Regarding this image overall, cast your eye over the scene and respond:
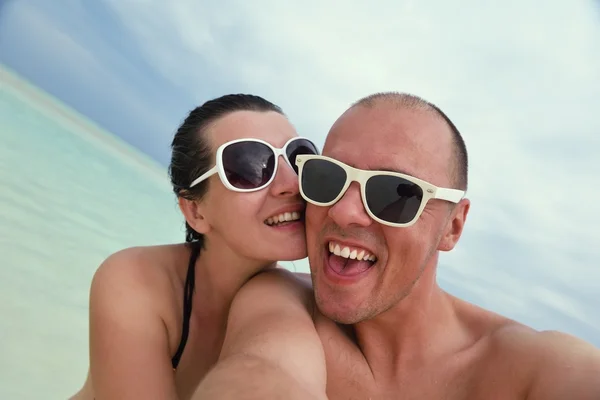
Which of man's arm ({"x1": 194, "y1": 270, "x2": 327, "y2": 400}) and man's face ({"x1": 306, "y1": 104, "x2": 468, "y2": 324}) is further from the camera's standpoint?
man's face ({"x1": 306, "y1": 104, "x2": 468, "y2": 324})

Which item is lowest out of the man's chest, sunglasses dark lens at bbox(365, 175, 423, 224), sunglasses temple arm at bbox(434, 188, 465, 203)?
the man's chest

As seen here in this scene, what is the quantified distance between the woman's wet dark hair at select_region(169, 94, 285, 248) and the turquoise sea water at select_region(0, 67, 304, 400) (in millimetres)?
1003

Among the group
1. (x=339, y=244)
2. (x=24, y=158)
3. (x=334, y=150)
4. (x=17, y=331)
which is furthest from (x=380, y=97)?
(x=24, y=158)

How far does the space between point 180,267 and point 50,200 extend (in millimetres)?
6892

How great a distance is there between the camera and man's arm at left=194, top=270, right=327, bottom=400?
4.20ft

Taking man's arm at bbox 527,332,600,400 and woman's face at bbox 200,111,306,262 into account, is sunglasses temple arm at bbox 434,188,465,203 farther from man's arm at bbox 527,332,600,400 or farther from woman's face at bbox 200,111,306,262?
woman's face at bbox 200,111,306,262

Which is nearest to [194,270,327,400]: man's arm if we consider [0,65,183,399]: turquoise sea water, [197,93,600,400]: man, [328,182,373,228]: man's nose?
[197,93,600,400]: man

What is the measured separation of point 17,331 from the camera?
172 inches

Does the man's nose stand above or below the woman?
above

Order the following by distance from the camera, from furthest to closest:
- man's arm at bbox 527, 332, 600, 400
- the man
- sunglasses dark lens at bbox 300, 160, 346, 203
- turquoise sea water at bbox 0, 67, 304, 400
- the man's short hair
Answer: turquoise sea water at bbox 0, 67, 304, 400
the man's short hair
sunglasses dark lens at bbox 300, 160, 346, 203
the man
man's arm at bbox 527, 332, 600, 400

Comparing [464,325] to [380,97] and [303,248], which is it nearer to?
[303,248]

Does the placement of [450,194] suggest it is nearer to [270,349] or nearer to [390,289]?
[390,289]

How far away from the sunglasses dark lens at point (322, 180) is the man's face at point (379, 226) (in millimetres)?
48

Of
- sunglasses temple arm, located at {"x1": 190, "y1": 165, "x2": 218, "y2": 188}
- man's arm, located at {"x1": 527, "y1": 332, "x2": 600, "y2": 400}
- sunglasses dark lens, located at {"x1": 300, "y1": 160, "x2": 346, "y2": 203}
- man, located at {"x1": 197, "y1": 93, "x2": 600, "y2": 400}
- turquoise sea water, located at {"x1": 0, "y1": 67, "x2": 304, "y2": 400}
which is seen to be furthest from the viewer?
turquoise sea water, located at {"x1": 0, "y1": 67, "x2": 304, "y2": 400}
